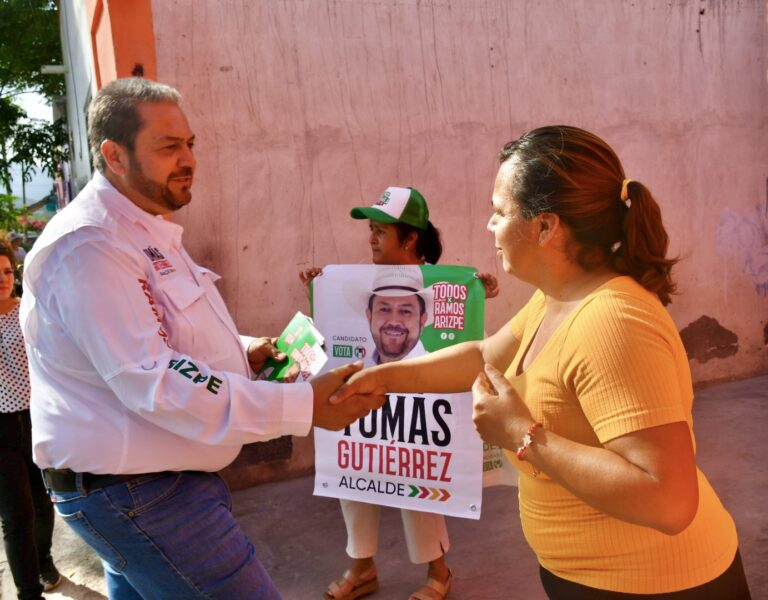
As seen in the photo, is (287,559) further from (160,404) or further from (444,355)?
(160,404)

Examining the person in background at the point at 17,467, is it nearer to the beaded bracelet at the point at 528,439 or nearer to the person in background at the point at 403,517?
the person in background at the point at 403,517

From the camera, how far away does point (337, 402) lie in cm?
219

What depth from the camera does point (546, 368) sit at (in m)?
1.68

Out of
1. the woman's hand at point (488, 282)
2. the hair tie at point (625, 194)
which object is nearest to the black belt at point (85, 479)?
the hair tie at point (625, 194)

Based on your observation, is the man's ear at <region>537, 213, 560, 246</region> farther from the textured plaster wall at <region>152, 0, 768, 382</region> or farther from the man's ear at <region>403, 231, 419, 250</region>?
the textured plaster wall at <region>152, 0, 768, 382</region>

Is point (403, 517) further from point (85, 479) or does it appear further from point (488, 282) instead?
point (85, 479)

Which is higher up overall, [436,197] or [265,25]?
[265,25]

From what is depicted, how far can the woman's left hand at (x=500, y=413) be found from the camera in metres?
1.64

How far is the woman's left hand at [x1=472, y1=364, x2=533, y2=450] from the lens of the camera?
64.7 inches

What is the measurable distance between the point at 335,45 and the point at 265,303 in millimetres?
1751

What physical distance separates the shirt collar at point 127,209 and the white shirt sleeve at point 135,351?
0.59 feet

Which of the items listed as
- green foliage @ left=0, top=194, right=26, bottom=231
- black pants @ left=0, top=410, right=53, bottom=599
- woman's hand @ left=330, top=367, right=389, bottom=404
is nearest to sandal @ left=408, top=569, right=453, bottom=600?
woman's hand @ left=330, top=367, right=389, bottom=404

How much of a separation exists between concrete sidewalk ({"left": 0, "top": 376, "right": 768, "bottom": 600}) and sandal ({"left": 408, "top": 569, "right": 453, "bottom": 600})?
11 cm

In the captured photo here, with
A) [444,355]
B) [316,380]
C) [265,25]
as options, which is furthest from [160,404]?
[265,25]
